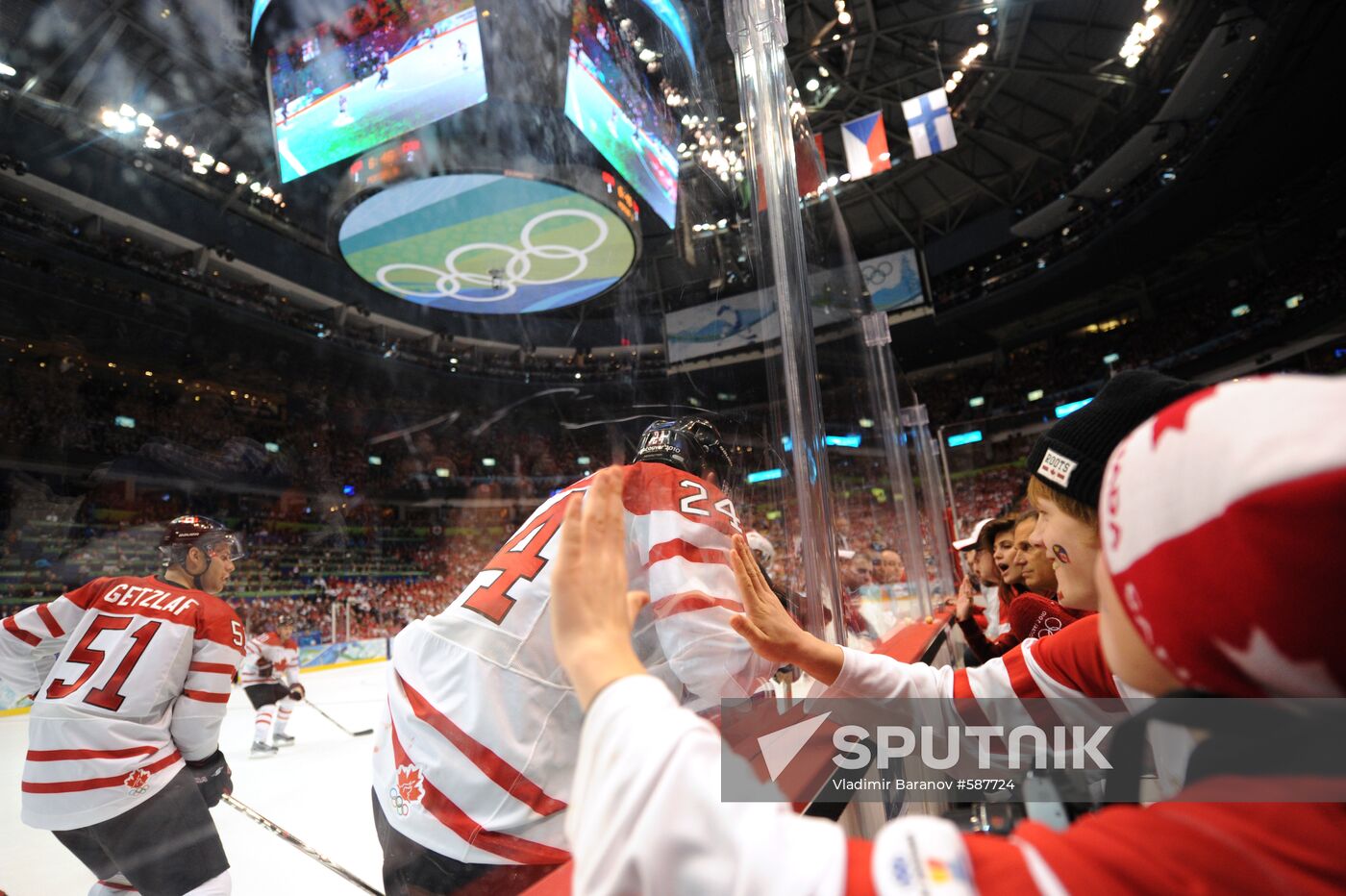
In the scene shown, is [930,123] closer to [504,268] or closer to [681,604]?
[504,268]

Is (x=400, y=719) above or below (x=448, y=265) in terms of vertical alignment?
below

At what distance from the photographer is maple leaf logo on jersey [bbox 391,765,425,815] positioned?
1.01 m

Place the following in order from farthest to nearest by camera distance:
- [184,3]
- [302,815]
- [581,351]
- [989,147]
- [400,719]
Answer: [989,147]
[302,815]
[184,3]
[581,351]
[400,719]

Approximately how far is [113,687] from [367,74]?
2777 mm

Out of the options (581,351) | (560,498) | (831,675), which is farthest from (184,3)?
(831,675)

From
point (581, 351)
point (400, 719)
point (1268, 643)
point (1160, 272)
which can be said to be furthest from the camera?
point (1160, 272)

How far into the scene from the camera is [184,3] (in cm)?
231

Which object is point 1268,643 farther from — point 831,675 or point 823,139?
point 823,139

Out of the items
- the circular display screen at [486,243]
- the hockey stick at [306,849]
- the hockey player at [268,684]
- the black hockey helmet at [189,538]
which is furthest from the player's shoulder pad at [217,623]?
the circular display screen at [486,243]

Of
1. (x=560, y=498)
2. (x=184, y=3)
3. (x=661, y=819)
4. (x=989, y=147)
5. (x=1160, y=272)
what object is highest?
(x=989, y=147)

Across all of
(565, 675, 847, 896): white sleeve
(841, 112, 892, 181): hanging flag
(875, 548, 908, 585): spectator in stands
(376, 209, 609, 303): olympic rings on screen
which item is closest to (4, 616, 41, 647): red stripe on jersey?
(565, 675, 847, 896): white sleeve

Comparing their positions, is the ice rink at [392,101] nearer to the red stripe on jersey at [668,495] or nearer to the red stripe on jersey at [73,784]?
the red stripe on jersey at [73,784]

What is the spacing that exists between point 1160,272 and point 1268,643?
19.6 meters

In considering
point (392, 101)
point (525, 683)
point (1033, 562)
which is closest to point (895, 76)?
point (392, 101)
